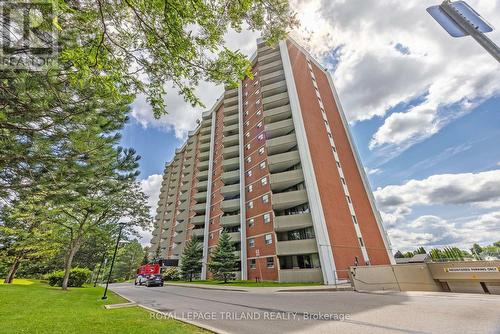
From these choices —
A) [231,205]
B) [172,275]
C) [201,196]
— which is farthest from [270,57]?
[172,275]

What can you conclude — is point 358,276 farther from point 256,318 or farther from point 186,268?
point 186,268

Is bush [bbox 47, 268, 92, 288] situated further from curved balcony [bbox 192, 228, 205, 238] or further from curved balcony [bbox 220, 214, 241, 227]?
curved balcony [bbox 192, 228, 205, 238]

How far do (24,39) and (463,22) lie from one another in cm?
763

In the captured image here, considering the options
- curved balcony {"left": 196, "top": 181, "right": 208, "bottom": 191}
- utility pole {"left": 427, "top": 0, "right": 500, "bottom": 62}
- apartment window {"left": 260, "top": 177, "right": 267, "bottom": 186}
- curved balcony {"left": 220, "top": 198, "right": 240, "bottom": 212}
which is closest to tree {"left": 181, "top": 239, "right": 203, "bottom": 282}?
curved balcony {"left": 220, "top": 198, "right": 240, "bottom": 212}

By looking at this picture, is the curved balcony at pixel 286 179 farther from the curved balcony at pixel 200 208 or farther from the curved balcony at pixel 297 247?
the curved balcony at pixel 200 208

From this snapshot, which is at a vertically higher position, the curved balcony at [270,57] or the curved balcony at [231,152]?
the curved balcony at [270,57]

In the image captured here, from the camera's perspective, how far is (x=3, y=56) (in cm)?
461

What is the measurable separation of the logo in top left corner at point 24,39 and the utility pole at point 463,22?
6.07 m

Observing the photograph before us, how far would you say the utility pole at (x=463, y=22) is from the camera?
270 cm

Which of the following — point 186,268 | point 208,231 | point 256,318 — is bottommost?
point 256,318

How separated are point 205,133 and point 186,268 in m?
30.1

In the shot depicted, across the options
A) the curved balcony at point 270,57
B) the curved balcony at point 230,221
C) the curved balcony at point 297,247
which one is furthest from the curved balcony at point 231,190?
the curved balcony at point 270,57

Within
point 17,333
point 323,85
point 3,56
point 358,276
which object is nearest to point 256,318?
point 17,333

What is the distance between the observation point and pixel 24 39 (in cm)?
463
